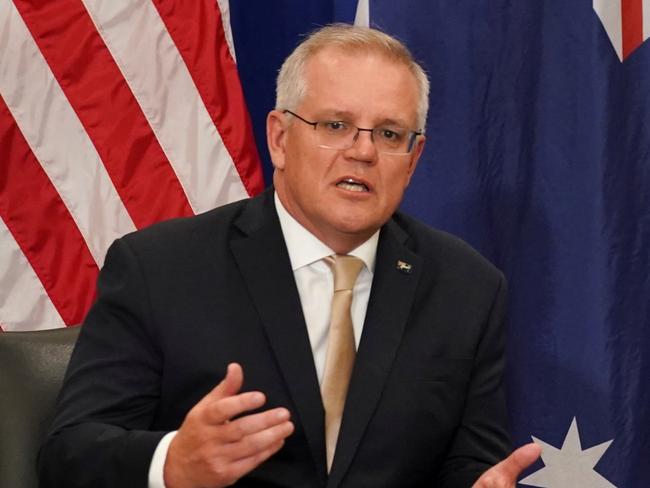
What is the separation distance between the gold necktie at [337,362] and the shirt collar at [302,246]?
88 mm

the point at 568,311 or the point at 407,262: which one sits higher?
Answer: the point at 407,262

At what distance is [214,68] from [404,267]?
4.52 ft

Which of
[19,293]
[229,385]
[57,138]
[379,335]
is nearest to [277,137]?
[379,335]

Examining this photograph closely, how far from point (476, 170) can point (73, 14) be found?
4.66 feet

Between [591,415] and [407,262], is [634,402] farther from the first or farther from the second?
[407,262]

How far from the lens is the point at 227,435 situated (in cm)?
193

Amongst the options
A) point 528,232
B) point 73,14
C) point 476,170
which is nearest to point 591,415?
point 528,232

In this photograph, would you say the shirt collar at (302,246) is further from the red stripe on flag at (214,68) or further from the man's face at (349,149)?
the red stripe on flag at (214,68)

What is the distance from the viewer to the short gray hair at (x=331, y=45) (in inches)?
102

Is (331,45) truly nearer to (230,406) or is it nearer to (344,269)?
(344,269)

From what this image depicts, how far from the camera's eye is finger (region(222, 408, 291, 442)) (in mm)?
1901

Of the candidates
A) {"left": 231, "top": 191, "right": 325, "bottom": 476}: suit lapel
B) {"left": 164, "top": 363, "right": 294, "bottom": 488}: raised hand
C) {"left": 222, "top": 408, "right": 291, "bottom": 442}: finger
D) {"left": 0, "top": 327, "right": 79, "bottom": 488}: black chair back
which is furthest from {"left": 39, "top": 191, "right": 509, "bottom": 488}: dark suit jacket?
{"left": 222, "top": 408, "right": 291, "bottom": 442}: finger

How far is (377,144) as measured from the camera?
2564 millimetres

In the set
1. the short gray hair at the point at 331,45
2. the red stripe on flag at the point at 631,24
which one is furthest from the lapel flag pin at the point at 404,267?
the red stripe on flag at the point at 631,24
